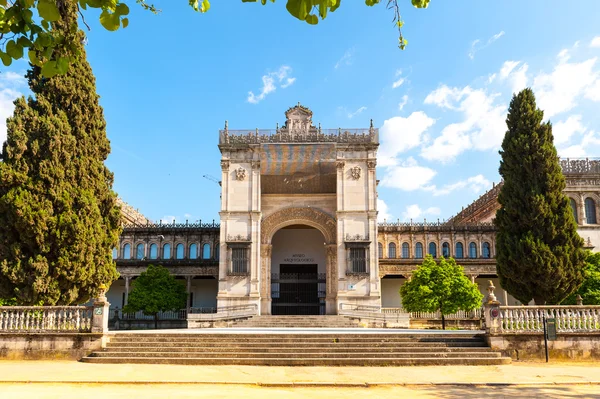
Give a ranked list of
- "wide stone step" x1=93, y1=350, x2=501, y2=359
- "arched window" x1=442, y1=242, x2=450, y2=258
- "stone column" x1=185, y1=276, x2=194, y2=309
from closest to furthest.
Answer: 1. "wide stone step" x1=93, y1=350, x2=501, y2=359
2. "stone column" x1=185, y1=276, x2=194, y2=309
3. "arched window" x1=442, y1=242, x2=450, y2=258

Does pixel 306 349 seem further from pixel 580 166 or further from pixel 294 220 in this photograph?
pixel 580 166

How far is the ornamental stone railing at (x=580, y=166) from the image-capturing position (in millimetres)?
37969

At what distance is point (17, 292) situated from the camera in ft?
60.2

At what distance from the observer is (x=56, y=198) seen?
18906 millimetres

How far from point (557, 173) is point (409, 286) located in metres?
10.9

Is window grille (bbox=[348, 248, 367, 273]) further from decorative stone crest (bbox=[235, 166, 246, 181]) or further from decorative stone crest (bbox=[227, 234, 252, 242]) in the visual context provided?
decorative stone crest (bbox=[235, 166, 246, 181])

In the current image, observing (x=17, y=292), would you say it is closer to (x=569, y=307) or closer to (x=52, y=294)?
(x=52, y=294)

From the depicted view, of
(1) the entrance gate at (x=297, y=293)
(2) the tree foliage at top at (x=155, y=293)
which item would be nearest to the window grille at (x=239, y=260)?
(1) the entrance gate at (x=297, y=293)

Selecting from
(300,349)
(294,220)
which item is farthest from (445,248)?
(300,349)

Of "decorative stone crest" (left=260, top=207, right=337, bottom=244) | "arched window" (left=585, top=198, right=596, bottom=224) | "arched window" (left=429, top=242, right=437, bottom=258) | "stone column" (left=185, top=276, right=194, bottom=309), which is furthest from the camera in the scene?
"arched window" (left=429, top=242, right=437, bottom=258)

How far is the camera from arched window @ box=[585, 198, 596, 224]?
37.7 m

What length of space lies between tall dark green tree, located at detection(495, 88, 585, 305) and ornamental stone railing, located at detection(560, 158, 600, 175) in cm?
1649

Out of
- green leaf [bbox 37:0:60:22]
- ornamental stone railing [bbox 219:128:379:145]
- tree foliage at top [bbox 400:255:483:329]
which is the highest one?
ornamental stone railing [bbox 219:128:379:145]

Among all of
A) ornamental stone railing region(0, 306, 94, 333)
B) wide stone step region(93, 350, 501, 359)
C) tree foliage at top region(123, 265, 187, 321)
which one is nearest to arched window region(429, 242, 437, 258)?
tree foliage at top region(123, 265, 187, 321)
